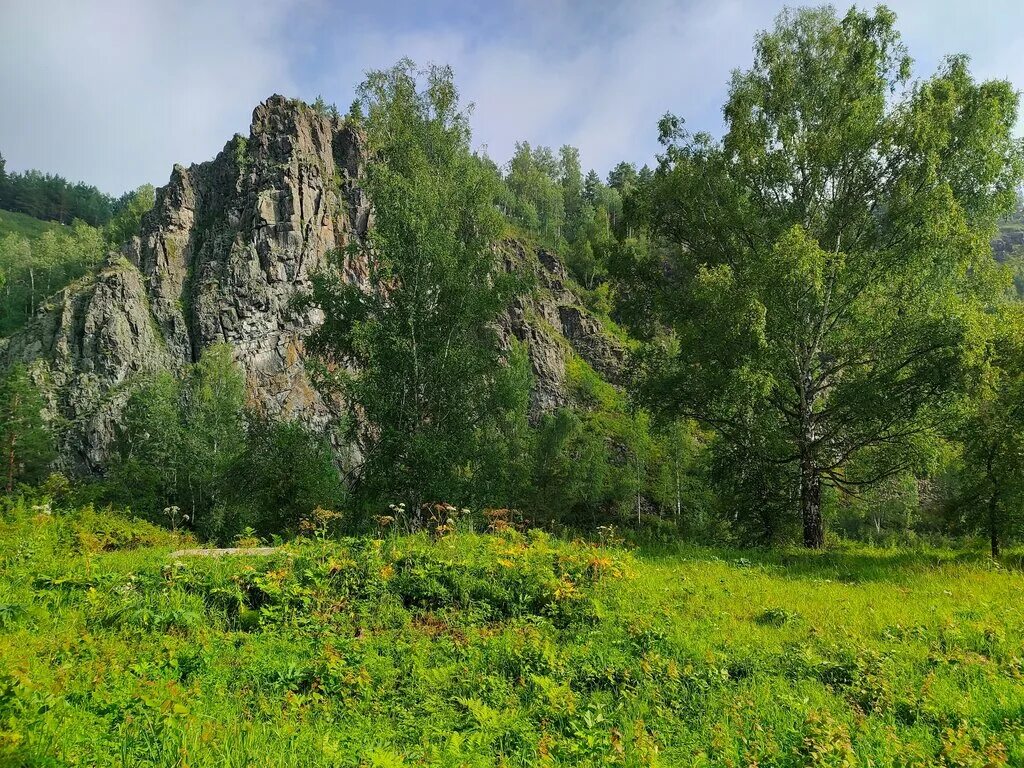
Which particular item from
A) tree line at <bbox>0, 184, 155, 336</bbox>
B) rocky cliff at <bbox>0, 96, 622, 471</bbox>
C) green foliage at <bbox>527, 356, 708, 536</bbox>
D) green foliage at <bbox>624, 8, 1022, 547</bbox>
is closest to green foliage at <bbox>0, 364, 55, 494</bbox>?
rocky cliff at <bbox>0, 96, 622, 471</bbox>

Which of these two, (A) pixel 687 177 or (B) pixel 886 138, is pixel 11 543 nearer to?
(A) pixel 687 177

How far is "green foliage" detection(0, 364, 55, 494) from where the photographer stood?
129 feet

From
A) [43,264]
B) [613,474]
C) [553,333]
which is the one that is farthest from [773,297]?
[43,264]

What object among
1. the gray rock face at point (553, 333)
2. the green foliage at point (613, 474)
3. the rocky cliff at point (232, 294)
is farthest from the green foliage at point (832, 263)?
the gray rock face at point (553, 333)

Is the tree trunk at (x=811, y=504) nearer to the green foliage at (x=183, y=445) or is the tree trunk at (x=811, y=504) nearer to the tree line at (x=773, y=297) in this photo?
the tree line at (x=773, y=297)

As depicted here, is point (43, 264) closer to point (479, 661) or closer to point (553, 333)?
point (553, 333)

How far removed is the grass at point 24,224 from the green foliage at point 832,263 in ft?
601

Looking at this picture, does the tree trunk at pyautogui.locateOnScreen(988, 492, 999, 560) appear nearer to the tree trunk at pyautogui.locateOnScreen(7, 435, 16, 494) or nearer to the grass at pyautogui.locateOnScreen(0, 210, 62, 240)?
the tree trunk at pyautogui.locateOnScreen(7, 435, 16, 494)

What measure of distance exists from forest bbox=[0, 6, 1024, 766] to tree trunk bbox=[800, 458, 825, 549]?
0.39 ft

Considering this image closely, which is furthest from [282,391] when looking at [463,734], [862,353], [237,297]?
[463,734]

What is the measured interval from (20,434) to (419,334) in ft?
134

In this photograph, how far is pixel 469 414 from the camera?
59.3 ft

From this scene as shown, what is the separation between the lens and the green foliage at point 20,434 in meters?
39.4

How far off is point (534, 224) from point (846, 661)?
101 metres
